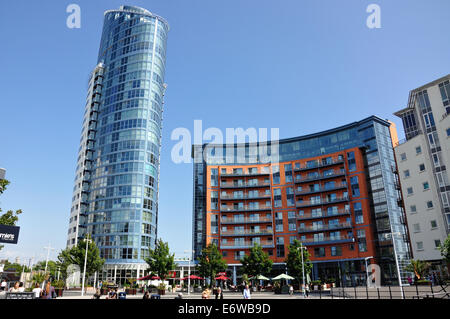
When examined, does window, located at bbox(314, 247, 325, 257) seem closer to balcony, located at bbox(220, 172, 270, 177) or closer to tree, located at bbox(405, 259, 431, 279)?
balcony, located at bbox(220, 172, 270, 177)

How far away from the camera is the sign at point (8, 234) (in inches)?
847

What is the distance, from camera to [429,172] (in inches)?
1986

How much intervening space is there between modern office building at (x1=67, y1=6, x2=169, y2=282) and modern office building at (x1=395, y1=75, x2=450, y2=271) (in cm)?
5384

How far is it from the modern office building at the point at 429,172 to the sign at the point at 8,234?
4914 centimetres

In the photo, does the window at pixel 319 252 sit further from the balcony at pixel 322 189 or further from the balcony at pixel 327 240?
the balcony at pixel 322 189

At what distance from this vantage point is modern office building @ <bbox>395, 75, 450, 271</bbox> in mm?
47281

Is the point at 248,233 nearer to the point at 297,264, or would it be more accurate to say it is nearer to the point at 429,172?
the point at 297,264

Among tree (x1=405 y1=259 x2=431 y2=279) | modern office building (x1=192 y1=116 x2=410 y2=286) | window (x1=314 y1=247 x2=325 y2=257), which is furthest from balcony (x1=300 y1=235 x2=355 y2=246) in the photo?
tree (x1=405 y1=259 x2=431 y2=279)

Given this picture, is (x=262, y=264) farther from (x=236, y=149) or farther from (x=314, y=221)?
(x=236, y=149)

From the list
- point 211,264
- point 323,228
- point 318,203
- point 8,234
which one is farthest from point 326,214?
point 8,234

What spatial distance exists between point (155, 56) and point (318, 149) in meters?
50.6

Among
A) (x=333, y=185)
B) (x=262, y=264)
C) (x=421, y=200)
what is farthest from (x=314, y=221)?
(x=421, y=200)

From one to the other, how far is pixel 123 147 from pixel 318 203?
49.4m

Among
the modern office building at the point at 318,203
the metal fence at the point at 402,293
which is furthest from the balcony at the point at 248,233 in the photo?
the metal fence at the point at 402,293
